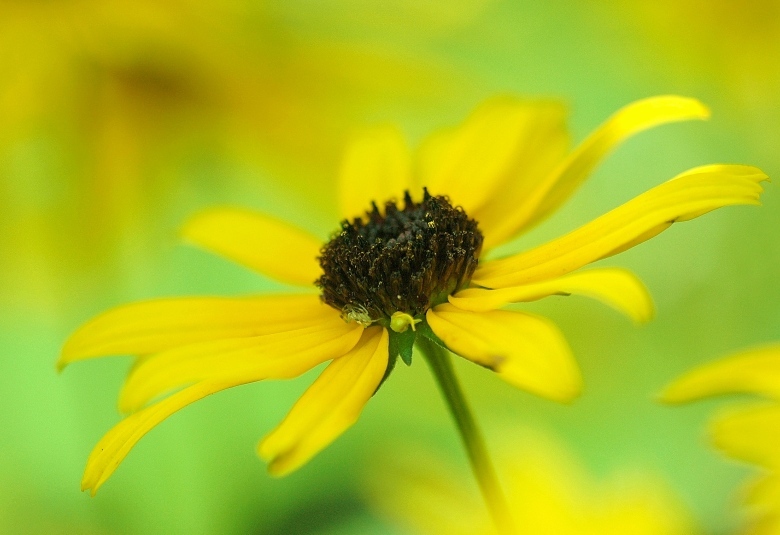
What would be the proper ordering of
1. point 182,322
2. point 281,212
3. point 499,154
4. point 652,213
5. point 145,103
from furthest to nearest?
point 281,212, point 145,103, point 499,154, point 182,322, point 652,213

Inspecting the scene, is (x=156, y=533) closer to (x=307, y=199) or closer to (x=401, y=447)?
(x=401, y=447)

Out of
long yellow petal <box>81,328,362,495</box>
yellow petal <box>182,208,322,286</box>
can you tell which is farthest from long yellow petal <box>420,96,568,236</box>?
long yellow petal <box>81,328,362,495</box>

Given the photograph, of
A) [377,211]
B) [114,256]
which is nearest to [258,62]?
[114,256]

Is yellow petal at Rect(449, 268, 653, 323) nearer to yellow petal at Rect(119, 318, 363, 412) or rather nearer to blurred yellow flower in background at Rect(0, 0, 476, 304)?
yellow petal at Rect(119, 318, 363, 412)

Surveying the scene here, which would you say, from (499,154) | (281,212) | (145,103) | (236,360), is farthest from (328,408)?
(281,212)

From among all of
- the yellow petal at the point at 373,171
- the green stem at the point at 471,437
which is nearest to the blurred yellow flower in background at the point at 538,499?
the green stem at the point at 471,437

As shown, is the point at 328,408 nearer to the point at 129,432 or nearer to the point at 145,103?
the point at 129,432
